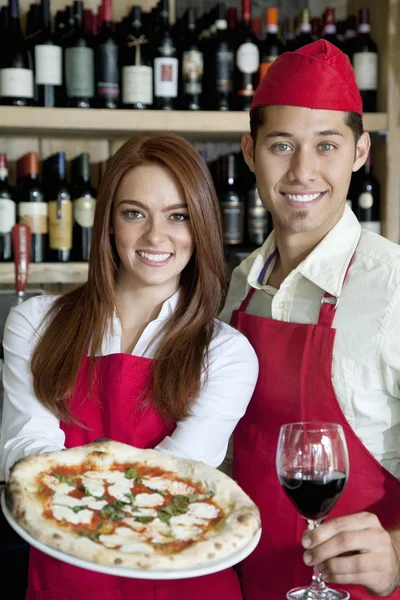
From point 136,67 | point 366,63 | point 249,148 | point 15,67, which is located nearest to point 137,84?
point 136,67

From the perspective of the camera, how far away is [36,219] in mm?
2627

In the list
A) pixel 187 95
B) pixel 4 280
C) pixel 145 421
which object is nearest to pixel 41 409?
pixel 145 421

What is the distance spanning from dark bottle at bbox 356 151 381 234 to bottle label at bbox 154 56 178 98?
0.71 metres

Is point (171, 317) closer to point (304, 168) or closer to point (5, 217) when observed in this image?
point (304, 168)

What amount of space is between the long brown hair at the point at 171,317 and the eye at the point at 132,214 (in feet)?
0.13

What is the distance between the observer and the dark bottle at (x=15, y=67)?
2.51 metres

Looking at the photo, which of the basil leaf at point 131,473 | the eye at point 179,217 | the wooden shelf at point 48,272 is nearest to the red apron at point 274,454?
the eye at point 179,217

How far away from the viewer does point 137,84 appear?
2.56 meters

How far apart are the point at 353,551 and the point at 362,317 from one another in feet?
1.26

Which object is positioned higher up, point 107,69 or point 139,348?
point 107,69

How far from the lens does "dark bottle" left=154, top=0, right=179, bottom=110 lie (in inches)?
101

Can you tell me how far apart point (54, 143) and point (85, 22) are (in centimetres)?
42

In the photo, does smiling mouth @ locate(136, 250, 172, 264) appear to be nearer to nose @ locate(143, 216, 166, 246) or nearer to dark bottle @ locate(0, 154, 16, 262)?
nose @ locate(143, 216, 166, 246)

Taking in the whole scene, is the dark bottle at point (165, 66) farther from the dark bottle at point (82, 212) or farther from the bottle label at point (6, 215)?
the bottle label at point (6, 215)
